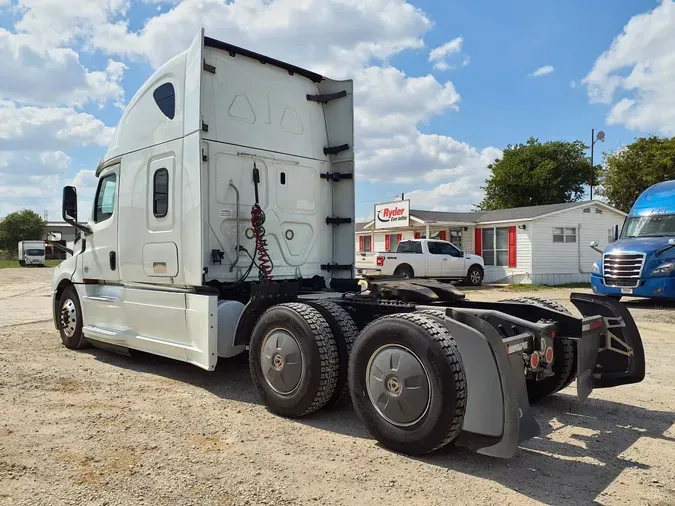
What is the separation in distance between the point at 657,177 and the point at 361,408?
38732mm

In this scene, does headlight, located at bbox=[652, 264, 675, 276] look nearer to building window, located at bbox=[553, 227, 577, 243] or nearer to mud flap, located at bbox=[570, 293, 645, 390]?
mud flap, located at bbox=[570, 293, 645, 390]

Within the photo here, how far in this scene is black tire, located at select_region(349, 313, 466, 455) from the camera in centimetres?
374

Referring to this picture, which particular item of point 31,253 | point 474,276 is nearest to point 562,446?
point 474,276

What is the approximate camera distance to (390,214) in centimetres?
2711

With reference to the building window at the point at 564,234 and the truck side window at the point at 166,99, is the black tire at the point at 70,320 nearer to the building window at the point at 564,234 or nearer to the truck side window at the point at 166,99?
the truck side window at the point at 166,99

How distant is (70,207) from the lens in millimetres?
7629

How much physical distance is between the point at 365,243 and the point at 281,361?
26096 mm

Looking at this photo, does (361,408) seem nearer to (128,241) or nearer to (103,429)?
(103,429)

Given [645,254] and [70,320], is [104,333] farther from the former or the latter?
[645,254]

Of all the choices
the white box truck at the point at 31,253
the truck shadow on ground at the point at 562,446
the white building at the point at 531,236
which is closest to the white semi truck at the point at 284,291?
the truck shadow on ground at the point at 562,446

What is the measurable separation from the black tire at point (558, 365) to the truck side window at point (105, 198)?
5.01 m

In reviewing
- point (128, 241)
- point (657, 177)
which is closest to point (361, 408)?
point (128, 241)

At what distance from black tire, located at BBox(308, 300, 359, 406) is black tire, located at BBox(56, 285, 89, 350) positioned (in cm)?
452

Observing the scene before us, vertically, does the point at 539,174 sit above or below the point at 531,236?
above
